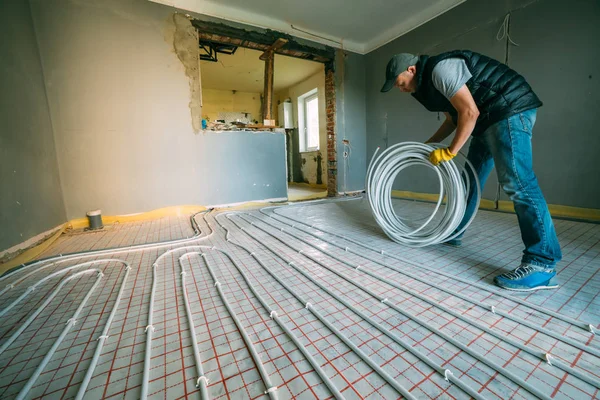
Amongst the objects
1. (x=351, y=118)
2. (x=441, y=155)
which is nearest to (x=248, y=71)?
(x=351, y=118)

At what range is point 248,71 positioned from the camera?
20.3 ft

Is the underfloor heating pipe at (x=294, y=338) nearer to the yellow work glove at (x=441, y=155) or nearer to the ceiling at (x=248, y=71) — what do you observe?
the yellow work glove at (x=441, y=155)

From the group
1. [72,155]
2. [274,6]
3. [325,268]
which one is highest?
[274,6]

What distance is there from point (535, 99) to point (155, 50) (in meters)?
4.09

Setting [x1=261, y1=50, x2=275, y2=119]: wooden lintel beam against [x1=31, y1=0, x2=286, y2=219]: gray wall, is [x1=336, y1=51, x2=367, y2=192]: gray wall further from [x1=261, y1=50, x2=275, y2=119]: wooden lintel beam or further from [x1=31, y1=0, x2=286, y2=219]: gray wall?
[x1=31, y1=0, x2=286, y2=219]: gray wall

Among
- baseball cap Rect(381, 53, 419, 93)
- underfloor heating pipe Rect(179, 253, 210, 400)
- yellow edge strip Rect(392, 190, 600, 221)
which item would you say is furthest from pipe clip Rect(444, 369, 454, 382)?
yellow edge strip Rect(392, 190, 600, 221)

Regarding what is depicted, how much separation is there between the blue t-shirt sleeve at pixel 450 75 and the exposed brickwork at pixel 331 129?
3.49 metres

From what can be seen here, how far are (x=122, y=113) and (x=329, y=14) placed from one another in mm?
3395

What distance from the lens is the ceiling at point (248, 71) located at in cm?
534

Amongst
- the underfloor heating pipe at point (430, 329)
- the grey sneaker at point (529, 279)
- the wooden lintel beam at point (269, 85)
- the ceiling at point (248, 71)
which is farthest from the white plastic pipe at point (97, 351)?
the ceiling at point (248, 71)

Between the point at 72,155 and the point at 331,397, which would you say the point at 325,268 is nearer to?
the point at 331,397

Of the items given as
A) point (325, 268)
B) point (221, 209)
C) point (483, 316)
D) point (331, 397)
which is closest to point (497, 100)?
point (483, 316)

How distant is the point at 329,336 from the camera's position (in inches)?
40.1

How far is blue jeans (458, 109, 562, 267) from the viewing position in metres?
1.35
